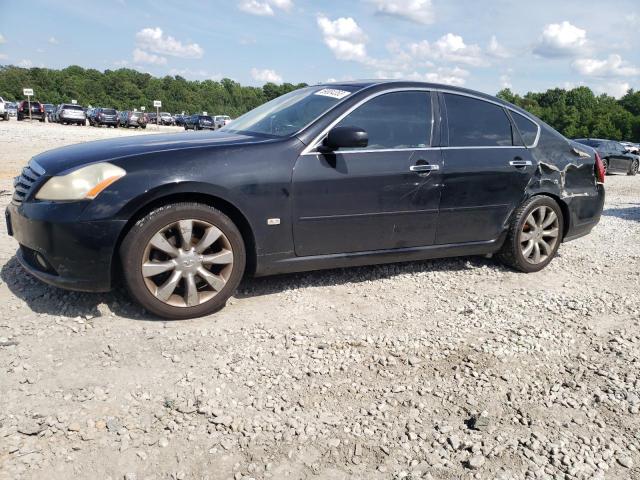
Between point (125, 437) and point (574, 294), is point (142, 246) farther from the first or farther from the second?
point (574, 294)

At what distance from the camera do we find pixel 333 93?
14.2 ft

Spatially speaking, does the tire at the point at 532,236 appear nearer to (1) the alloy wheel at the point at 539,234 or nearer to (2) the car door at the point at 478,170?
(1) the alloy wheel at the point at 539,234

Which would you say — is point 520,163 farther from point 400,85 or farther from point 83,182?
point 83,182

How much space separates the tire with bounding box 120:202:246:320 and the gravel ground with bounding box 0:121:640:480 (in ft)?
0.51

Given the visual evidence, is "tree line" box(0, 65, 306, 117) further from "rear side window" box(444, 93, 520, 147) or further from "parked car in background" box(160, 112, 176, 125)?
"rear side window" box(444, 93, 520, 147)

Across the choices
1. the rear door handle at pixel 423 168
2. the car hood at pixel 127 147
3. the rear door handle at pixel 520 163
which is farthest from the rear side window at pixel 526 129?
the car hood at pixel 127 147

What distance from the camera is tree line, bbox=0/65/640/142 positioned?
7175 centimetres

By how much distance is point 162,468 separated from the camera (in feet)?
7.09

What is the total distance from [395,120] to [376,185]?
24.7 inches

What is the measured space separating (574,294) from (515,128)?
5.34ft

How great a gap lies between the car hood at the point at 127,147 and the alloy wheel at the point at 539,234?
8.80ft

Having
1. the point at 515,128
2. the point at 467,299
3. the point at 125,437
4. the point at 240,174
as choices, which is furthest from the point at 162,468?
the point at 515,128

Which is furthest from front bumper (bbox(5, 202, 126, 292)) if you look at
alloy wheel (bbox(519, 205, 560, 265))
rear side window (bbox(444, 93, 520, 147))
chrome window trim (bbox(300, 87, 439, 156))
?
alloy wheel (bbox(519, 205, 560, 265))

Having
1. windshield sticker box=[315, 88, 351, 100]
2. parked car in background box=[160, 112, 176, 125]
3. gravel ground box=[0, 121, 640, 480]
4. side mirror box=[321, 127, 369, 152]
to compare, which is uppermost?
parked car in background box=[160, 112, 176, 125]
